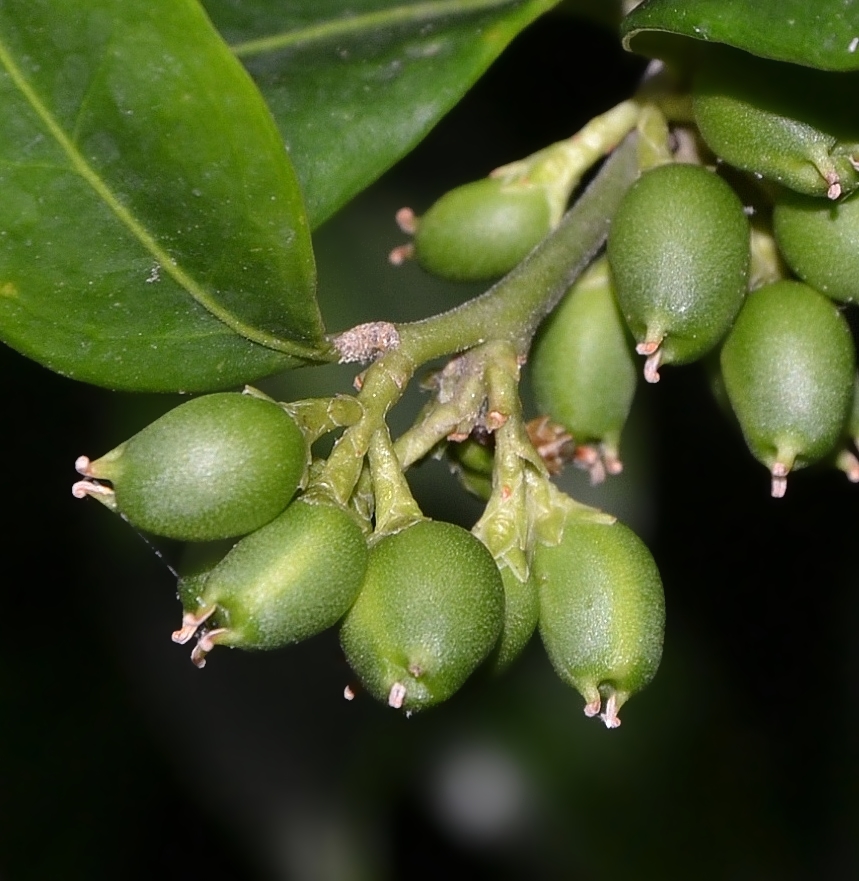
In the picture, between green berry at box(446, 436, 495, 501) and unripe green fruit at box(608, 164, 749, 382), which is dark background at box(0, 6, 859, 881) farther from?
unripe green fruit at box(608, 164, 749, 382)

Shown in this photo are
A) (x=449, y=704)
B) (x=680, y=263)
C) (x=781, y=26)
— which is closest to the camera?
(x=781, y=26)

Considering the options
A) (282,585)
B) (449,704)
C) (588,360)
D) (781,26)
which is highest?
(781,26)

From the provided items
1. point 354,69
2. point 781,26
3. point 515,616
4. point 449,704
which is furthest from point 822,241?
point 449,704

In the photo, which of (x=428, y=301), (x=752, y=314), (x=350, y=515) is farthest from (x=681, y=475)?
(x=350, y=515)

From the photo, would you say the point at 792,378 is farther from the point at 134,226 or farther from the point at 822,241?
the point at 134,226

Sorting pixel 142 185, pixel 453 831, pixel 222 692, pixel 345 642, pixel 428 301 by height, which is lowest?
pixel 453 831

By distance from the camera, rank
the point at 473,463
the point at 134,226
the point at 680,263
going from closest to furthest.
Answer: the point at 134,226 → the point at 680,263 → the point at 473,463

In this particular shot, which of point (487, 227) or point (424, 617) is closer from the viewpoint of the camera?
point (424, 617)

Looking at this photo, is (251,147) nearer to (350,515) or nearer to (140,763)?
(350,515)
